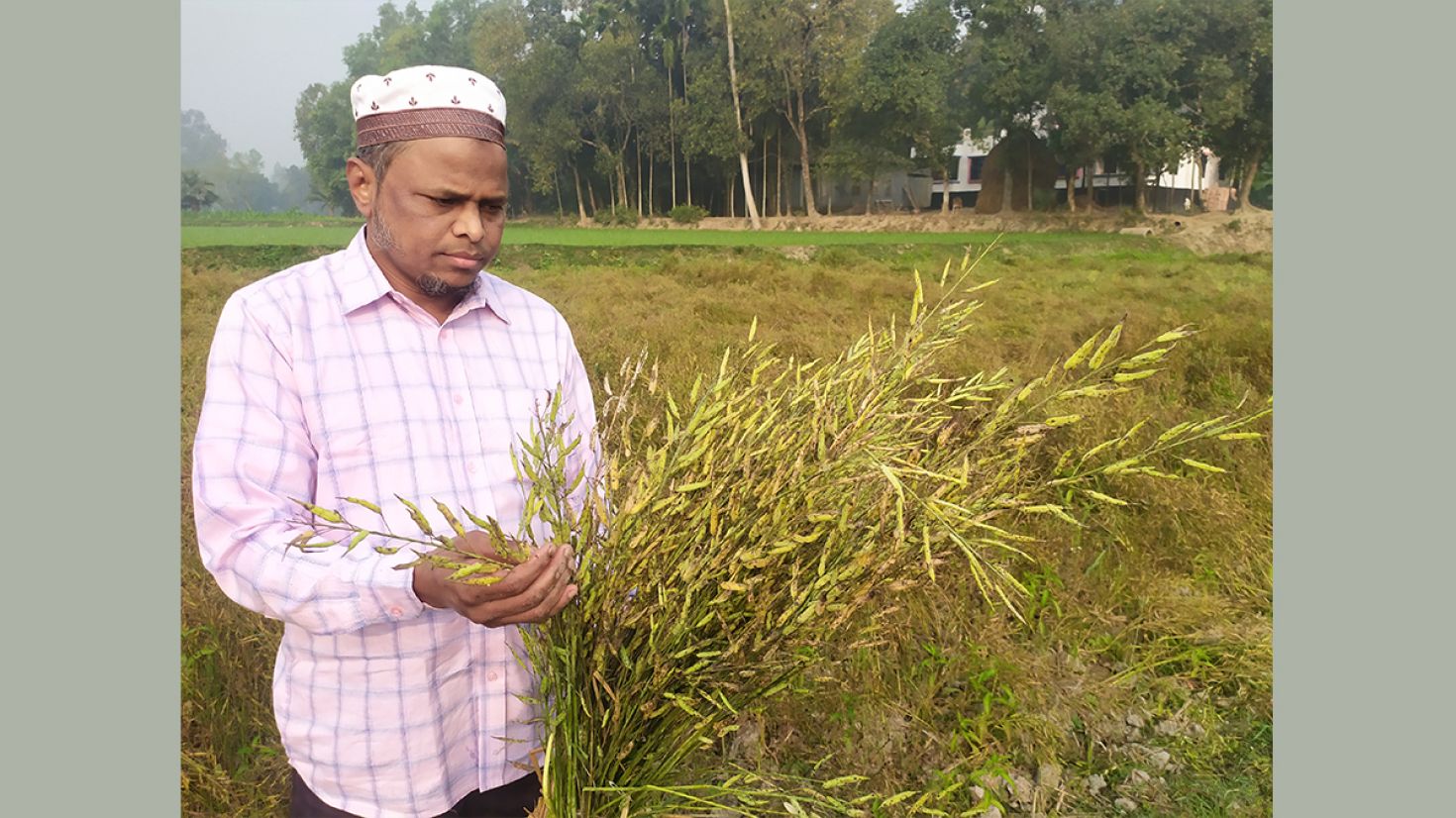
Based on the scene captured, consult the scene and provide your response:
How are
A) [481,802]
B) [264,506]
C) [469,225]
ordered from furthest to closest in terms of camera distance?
[481,802], [469,225], [264,506]

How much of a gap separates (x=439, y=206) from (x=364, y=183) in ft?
0.50

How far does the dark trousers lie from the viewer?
4.36 feet

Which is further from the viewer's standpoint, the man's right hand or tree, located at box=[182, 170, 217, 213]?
tree, located at box=[182, 170, 217, 213]

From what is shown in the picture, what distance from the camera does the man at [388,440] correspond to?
1091mm

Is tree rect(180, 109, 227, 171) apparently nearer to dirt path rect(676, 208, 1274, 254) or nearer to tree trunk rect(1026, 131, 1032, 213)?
dirt path rect(676, 208, 1274, 254)

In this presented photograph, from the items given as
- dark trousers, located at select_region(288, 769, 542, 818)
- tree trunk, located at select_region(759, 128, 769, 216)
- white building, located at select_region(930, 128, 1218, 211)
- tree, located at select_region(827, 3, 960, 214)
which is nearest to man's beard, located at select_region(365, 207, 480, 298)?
dark trousers, located at select_region(288, 769, 542, 818)

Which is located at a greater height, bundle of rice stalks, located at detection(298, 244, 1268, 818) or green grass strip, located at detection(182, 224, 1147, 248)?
green grass strip, located at detection(182, 224, 1147, 248)

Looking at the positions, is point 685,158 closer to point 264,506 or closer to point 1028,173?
point 1028,173

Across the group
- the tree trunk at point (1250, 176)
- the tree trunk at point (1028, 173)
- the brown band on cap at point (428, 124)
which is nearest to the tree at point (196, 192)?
the brown band on cap at point (428, 124)

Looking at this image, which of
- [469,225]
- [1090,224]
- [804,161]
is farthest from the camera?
[1090,224]

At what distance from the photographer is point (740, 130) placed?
224 centimetres

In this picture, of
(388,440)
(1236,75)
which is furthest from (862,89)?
(388,440)

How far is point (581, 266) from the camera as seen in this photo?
89.1 inches

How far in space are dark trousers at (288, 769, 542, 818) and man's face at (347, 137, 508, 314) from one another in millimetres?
816
